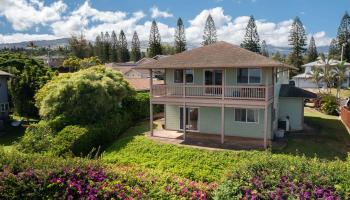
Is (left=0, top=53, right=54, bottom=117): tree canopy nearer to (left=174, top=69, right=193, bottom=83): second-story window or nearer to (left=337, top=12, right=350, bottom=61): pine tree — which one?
(left=174, top=69, right=193, bottom=83): second-story window

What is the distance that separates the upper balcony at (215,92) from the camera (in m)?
20.3

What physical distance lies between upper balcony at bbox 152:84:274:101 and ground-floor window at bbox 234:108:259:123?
1222 millimetres

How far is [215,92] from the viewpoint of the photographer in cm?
2227

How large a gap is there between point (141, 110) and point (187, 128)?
6072mm

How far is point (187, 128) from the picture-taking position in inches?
955

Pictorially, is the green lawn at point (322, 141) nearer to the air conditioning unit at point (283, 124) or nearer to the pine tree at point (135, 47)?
the air conditioning unit at point (283, 124)

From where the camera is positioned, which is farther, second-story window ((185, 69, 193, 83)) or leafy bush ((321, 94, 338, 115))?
leafy bush ((321, 94, 338, 115))

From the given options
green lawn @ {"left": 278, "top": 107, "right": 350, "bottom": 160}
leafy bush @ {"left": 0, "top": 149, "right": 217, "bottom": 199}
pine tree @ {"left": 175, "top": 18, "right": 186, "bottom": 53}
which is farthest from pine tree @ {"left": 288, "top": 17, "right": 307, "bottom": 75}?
leafy bush @ {"left": 0, "top": 149, "right": 217, "bottom": 199}

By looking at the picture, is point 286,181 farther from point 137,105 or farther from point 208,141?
point 137,105

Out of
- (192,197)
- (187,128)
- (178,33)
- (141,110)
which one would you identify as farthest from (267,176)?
(178,33)

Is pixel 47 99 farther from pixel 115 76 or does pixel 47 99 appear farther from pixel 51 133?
pixel 115 76

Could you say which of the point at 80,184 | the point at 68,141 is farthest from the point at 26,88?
the point at 80,184

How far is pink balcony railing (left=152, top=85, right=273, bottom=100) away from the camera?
2030 cm

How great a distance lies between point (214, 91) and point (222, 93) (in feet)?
4.74
